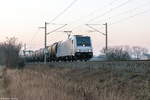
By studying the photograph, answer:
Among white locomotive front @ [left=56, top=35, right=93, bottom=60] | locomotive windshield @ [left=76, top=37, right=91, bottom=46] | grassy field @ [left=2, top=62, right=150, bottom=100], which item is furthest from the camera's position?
locomotive windshield @ [left=76, top=37, right=91, bottom=46]

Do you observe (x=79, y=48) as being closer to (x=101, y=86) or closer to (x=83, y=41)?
(x=83, y=41)

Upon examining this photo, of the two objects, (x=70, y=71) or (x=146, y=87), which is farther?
(x=70, y=71)

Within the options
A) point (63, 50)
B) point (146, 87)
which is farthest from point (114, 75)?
point (63, 50)

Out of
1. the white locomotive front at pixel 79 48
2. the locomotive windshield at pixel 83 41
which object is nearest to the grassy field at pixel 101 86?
the white locomotive front at pixel 79 48

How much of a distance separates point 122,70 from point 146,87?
221 inches

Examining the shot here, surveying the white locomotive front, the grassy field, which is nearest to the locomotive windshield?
the white locomotive front

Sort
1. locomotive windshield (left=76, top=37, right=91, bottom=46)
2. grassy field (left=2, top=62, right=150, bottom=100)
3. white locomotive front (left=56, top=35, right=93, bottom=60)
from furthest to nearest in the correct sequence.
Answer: locomotive windshield (left=76, top=37, right=91, bottom=46) → white locomotive front (left=56, top=35, right=93, bottom=60) → grassy field (left=2, top=62, right=150, bottom=100)

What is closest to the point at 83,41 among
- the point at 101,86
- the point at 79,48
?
the point at 79,48

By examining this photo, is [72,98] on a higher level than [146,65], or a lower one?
lower

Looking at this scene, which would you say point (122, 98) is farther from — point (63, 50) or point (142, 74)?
point (63, 50)

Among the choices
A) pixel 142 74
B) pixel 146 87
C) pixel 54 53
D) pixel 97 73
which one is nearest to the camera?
pixel 146 87

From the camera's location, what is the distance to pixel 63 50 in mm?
45938

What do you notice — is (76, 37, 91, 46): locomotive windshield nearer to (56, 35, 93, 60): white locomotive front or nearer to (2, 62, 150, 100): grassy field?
(56, 35, 93, 60): white locomotive front

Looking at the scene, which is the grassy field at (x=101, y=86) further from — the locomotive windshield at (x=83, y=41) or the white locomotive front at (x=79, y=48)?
the locomotive windshield at (x=83, y=41)
